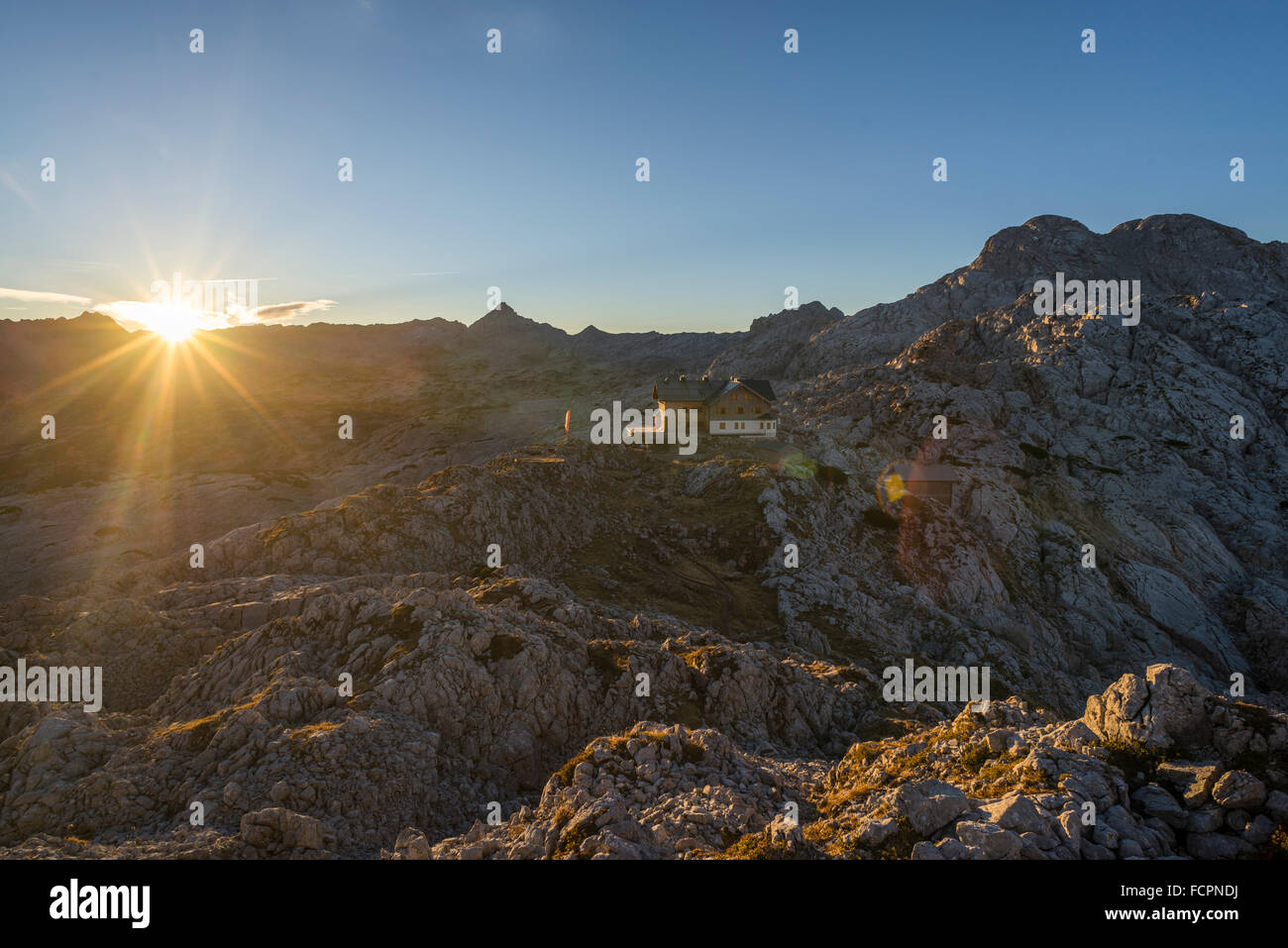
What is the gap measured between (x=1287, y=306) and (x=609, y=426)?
113169mm

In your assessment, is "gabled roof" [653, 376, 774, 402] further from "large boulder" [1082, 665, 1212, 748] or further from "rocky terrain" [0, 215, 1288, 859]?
"large boulder" [1082, 665, 1212, 748]

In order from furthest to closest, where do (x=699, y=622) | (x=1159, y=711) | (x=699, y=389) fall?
(x=699, y=389), (x=699, y=622), (x=1159, y=711)

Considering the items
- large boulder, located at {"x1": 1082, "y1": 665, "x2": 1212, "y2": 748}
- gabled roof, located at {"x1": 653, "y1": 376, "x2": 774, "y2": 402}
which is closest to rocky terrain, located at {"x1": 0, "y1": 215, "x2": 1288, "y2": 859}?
large boulder, located at {"x1": 1082, "y1": 665, "x2": 1212, "y2": 748}

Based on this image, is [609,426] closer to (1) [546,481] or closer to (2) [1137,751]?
(1) [546,481]

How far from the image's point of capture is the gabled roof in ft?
303

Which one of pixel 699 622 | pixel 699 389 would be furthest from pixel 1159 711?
pixel 699 389

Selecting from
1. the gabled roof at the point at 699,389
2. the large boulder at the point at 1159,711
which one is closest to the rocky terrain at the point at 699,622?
the large boulder at the point at 1159,711

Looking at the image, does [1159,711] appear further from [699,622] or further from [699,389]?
[699,389]

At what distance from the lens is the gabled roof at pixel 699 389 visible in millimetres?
92438

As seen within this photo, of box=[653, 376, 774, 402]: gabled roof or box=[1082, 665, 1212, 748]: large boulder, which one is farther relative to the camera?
box=[653, 376, 774, 402]: gabled roof

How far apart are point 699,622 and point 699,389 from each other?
6157cm

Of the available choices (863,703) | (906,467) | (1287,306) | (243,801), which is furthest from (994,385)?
(243,801)

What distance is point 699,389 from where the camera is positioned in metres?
97.2

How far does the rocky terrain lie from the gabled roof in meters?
8.99
